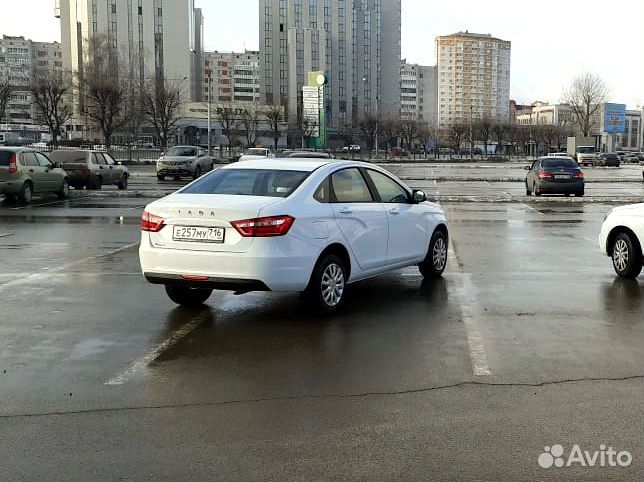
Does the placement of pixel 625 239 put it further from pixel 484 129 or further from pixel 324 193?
pixel 484 129

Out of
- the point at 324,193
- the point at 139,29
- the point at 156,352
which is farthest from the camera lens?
the point at 139,29

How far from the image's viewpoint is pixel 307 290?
6949 millimetres

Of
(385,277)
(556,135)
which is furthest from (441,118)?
(385,277)

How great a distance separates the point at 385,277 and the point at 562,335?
11.1 ft

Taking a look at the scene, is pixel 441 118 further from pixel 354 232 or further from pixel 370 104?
pixel 354 232

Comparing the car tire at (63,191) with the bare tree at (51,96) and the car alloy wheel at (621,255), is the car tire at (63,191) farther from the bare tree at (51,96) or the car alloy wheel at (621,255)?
the bare tree at (51,96)

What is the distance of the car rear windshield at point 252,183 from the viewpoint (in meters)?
7.20

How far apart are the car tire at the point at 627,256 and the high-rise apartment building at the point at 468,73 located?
181763 millimetres

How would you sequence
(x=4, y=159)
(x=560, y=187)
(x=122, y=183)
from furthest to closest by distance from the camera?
1. (x=122, y=183)
2. (x=560, y=187)
3. (x=4, y=159)

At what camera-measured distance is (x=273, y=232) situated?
21.7ft

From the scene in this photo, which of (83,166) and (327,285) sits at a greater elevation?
(83,166)

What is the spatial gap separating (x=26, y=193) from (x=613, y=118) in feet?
403

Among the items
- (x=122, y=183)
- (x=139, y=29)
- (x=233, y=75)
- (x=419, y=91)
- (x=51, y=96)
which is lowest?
(x=122, y=183)

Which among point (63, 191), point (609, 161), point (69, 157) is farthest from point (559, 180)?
point (609, 161)
